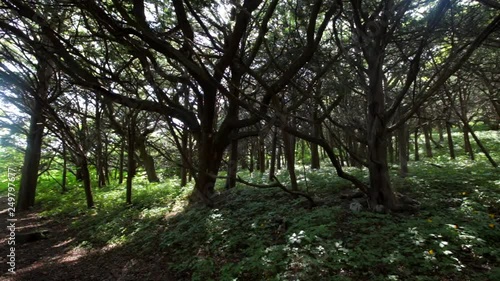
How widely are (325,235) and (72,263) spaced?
5.19 m

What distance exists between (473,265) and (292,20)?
19.9 feet

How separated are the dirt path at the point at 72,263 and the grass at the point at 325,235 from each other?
0.27 metres

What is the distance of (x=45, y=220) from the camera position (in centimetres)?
1091

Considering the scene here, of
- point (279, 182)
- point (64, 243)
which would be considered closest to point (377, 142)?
point (279, 182)

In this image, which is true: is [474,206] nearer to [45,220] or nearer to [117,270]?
[117,270]

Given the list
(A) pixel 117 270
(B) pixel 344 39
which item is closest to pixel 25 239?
(A) pixel 117 270

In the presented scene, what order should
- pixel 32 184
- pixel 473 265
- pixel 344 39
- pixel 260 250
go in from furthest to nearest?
pixel 32 184 < pixel 344 39 < pixel 260 250 < pixel 473 265

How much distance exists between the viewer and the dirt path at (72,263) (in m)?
5.56

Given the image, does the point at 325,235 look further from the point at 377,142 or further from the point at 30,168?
the point at 30,168

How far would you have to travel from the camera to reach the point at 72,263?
6.44 metres

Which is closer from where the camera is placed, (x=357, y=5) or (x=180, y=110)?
(x=357, y=5)

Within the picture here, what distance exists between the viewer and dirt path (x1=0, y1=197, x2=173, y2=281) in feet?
18.2

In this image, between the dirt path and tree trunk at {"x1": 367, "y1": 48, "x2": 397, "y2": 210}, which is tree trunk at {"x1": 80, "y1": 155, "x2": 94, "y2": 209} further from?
tree trunk at {"x1": 367, "y1": 48, "x2": 397, "y2": 210}

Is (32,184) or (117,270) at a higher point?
(32,184)
